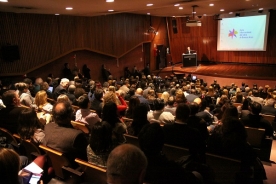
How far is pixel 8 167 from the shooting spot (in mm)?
1420

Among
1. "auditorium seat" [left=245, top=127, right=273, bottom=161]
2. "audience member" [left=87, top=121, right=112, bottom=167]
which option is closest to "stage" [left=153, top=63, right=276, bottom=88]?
"auditorium seat" [left=245, top=127, right=273, bottom=161]

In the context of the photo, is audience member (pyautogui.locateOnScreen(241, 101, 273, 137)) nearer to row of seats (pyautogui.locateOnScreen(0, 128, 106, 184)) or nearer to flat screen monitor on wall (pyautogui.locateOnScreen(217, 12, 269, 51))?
row of seats (pyautogui.locateOnScreen(0, 128, 106, 184))

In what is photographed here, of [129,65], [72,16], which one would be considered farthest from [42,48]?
[129,65]

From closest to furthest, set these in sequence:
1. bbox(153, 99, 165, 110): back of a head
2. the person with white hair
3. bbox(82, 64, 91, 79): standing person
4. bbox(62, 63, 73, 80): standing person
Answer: bbox(153, 99, 165, 110): back of a head, the person with white hair, bbox(62, 63, 73, 80): standing person, bbox(82, 64, 91, 79): standing person

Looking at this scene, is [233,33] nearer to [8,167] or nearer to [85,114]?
[85,114]

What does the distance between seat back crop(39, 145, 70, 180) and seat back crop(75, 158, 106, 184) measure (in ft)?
0.82

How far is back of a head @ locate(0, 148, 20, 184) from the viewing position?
55.1 inches

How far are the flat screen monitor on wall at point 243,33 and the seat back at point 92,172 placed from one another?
1495 centimetres

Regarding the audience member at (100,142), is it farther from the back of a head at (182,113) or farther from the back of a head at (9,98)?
the back of a head at (9,98)

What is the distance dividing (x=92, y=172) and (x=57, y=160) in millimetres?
537

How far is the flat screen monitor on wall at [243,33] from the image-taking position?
14430 mm

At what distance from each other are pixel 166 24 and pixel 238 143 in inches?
563

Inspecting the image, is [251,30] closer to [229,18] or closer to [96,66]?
[229,18]

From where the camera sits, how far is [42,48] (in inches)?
363
